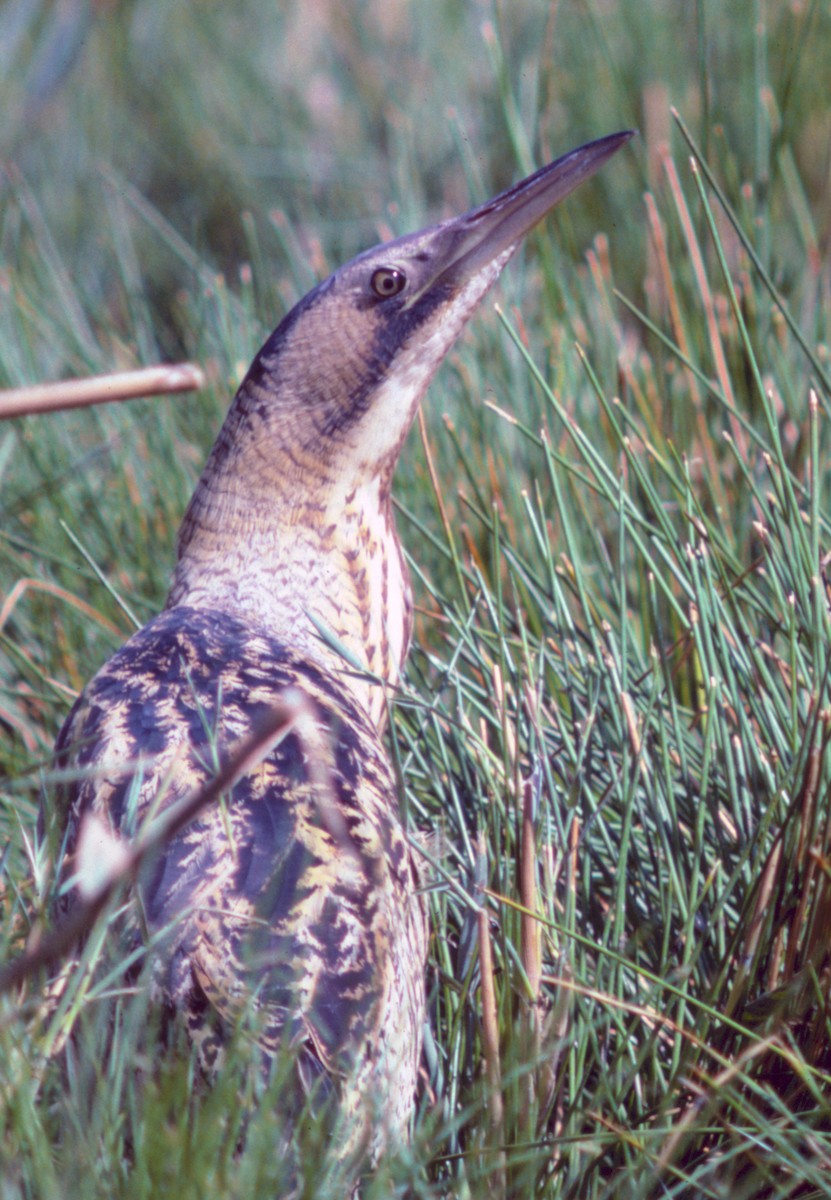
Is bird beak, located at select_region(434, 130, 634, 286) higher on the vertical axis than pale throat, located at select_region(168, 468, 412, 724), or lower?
higher

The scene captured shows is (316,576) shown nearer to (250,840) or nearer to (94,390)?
(250,840)

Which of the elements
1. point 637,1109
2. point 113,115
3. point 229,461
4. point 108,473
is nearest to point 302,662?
point 229,461

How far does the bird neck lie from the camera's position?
4.07 ft

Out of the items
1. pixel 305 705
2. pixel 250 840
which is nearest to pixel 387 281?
pixel 250 840

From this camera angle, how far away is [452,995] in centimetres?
98

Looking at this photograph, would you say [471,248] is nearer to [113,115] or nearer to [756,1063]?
[756,1063]

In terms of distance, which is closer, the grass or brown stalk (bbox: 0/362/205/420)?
brown stalk (bbox: 0/362/205/420)

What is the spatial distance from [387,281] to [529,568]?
0.30m

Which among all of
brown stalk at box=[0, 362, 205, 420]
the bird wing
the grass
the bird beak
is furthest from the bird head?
brown stalk at box=[0, 362, 205, 420]

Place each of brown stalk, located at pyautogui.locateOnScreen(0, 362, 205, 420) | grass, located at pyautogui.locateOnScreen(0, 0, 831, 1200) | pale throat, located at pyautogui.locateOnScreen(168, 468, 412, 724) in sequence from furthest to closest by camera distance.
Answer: pale throat, located at pyautogui.locateOnScreen(168, 468, 412, 724), grass, located at pyautogui.locateOnScreen(0, 0, 831, 1200), brown stalk, located at pyautogui.locateOnScreen(0, 362, 205, 420)

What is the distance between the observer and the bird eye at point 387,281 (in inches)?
51.6

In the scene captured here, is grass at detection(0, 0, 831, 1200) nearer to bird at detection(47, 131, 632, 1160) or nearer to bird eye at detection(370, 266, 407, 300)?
bird at detection(47, 131, 632, 1160)

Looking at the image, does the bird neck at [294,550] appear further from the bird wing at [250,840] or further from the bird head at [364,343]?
the bird wing at [250,840]

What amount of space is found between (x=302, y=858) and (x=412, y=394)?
56 cm
